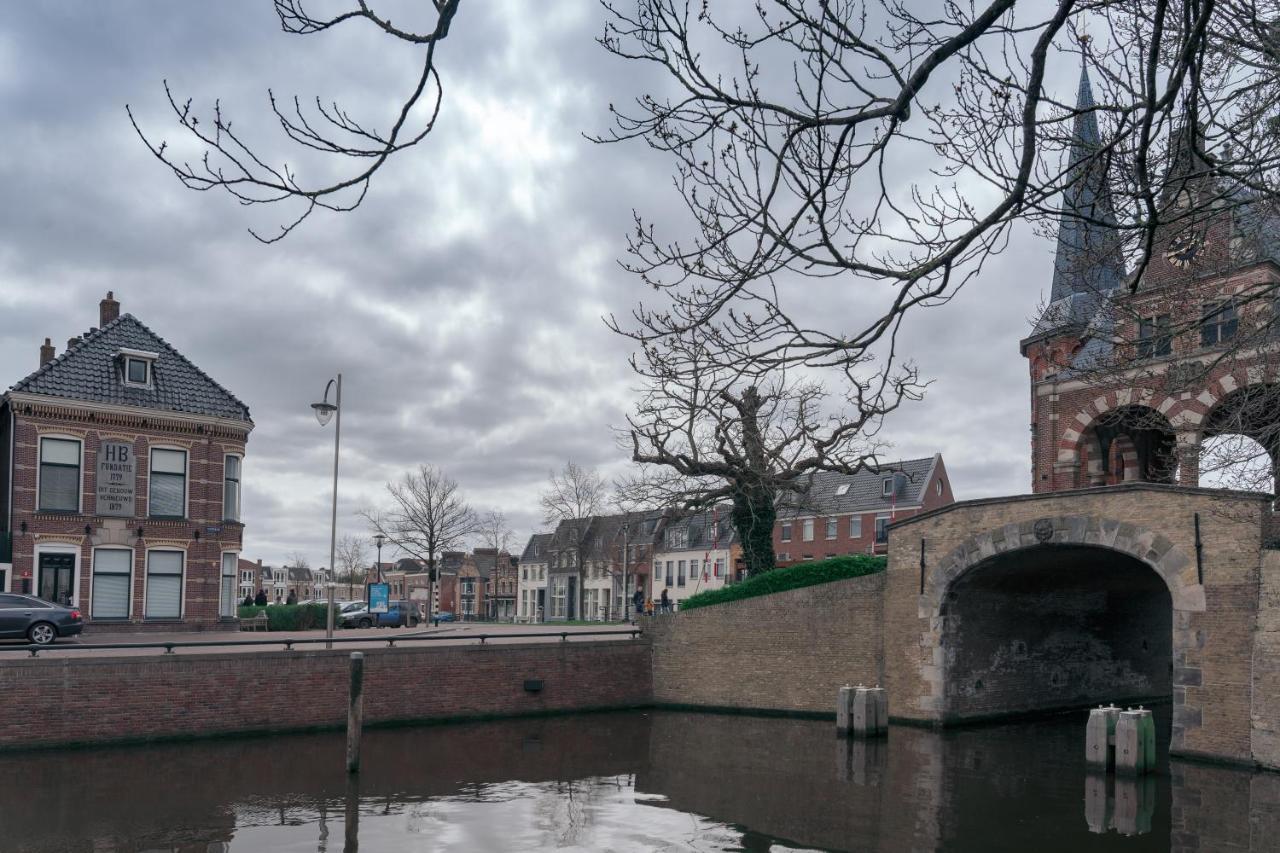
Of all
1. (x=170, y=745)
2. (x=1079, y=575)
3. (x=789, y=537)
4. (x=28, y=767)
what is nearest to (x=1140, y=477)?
(x=1079, y=575)

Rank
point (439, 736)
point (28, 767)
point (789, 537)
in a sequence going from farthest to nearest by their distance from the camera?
point (789, 537) → point (439, 736) → point (28, 767)

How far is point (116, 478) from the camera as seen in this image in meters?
29.5

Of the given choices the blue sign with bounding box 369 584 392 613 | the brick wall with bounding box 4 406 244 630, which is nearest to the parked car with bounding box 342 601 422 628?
the blue sign with bounding box 369 584 392 613

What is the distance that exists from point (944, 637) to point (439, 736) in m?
11.0

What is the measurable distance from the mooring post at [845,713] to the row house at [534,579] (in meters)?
64.5

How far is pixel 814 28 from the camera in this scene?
5031 mm

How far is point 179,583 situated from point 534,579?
58814mm

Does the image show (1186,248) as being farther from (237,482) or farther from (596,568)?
(596,568)

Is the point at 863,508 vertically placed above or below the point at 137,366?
below

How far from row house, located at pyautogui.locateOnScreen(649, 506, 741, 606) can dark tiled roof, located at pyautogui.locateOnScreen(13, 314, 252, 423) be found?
38589mm

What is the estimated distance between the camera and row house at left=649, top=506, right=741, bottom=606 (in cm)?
6838

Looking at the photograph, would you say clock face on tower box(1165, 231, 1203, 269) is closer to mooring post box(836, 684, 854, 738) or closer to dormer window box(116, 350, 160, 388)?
mooring post box(836, 684, 854, 738)

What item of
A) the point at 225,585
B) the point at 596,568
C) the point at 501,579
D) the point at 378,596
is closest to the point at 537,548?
the point at 501,579

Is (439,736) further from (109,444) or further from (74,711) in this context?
(109,444)
